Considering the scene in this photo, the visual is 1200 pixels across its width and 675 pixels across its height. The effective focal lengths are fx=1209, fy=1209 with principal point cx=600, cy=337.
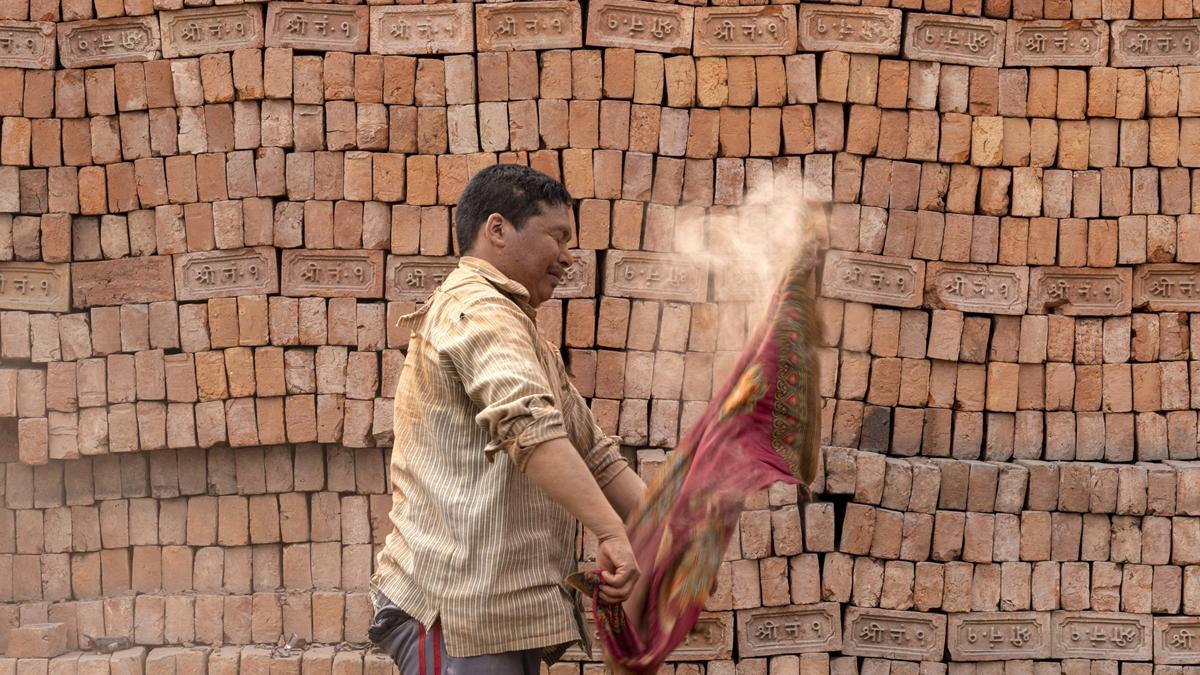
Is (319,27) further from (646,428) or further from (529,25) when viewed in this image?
(646,428)

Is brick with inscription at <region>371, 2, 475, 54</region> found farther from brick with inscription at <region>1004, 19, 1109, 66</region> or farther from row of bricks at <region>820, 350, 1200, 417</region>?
brick with inscription at <region>1004, 19, 1109, 66</region>

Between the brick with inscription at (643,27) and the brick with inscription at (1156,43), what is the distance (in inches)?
72.6

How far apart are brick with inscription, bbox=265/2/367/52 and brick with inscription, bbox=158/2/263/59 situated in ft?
0.24

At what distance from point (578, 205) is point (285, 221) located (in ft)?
4.04

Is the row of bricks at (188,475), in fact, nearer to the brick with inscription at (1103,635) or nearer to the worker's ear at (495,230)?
the worker's ear at (495,230)

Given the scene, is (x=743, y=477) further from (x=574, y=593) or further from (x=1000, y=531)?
(x=1000, y=531)

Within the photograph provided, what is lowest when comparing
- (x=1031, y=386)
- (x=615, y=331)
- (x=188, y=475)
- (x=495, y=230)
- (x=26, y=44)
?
(x=188, y=475)

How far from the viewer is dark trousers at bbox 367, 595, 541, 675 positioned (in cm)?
243

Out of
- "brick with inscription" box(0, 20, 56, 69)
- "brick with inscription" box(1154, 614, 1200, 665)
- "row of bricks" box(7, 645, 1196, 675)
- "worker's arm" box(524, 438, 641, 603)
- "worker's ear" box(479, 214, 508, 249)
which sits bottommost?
Result: "row of bricks" box(7, 645, 1196, 675)

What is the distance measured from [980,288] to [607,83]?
5.91ft

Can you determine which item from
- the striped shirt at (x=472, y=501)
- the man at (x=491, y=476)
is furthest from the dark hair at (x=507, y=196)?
the striped shirt at (x=472, y=501)

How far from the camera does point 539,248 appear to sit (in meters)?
2.58

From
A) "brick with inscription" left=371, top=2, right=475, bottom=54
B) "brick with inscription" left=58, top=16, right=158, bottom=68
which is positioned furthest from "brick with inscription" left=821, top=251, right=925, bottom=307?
"brick with inscription" left=58, top=16, right=158, bottom=68

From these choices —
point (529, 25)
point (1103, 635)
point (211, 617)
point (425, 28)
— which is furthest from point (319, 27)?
point (1103, 635)
